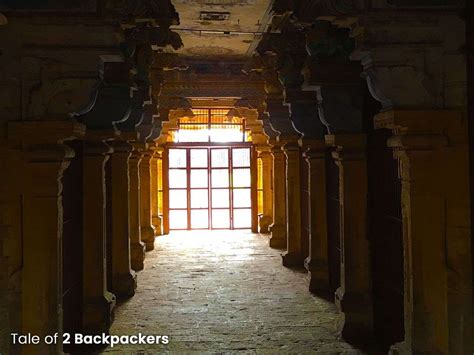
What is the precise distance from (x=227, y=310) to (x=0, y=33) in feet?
13.8

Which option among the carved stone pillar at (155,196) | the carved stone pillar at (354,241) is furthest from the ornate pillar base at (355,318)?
the carved stone pillar at (155,196)

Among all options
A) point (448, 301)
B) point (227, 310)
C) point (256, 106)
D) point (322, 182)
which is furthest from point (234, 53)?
point (448, 301)

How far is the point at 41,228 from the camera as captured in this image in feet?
12.4

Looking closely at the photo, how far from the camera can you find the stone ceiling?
693 cm

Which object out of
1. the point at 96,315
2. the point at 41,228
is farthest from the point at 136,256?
the point at 41,228

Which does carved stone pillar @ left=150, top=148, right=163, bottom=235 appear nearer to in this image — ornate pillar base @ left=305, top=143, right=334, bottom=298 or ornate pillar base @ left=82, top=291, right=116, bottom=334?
ornate pillar base @ left=305, top=143, right=334, bottom=298

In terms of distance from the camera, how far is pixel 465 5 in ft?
12.2

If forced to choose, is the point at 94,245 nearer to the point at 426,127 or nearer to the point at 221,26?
the point at 426,127

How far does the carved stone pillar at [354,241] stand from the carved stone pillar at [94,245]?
8.50 feet

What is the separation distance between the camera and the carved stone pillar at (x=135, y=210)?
8797mm

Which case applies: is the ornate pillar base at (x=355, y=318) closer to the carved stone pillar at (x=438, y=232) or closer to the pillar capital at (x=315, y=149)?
the carved stone pillar at (x=438, y=232)

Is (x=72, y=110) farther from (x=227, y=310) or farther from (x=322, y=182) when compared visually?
(x=322, y=182)

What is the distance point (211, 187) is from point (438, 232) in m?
10.7

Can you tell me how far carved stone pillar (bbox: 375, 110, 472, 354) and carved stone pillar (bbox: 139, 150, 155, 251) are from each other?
7984 millimetres
